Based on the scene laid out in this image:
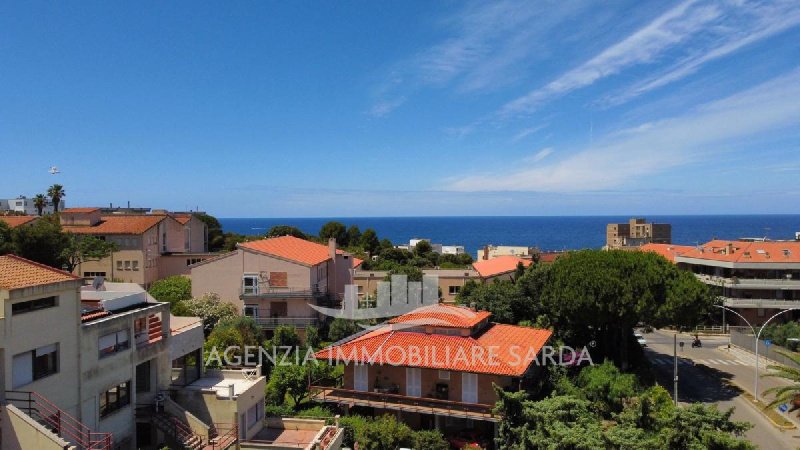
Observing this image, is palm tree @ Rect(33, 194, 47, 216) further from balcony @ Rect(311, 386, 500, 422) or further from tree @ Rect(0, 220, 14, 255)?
balcony @ Rect(311, 386, 500, 422)

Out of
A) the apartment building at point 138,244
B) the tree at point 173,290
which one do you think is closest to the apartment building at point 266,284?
the tree at point 173,290

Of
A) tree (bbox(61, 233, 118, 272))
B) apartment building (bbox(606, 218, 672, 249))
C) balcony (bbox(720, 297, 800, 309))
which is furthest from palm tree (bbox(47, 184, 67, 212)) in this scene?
apartment building (bbox(606, 218, 672, 249))

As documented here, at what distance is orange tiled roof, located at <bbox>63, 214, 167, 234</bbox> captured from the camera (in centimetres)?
5957

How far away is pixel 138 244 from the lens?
193ft

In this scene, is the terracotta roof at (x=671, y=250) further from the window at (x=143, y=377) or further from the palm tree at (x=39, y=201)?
the palm tree at (x=39, y=201)

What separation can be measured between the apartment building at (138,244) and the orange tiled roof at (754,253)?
59.2m

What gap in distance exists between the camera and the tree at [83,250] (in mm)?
→ 54025

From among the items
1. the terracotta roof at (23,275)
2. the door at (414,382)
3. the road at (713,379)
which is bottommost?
the road at (713,379)

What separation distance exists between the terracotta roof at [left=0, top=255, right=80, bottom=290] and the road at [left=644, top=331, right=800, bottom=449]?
3297 centimetres

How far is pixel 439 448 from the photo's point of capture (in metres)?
28.1

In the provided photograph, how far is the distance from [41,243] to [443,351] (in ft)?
129

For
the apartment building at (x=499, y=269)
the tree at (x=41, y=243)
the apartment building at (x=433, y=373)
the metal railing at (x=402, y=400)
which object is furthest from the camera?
the apartment building at (x=499, y=269)

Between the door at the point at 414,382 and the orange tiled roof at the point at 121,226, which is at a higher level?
the orange tiled roof at the point at 121,226

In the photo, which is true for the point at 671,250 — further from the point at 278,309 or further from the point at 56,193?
the point at 56,193
